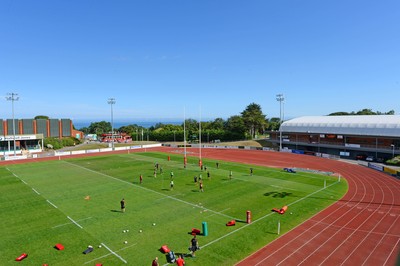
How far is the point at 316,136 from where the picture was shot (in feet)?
270

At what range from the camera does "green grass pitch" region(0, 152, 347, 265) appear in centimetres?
1958

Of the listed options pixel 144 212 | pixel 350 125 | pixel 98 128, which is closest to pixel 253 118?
pixel 350 125

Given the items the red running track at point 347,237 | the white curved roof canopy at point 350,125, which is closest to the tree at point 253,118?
the white curved roof canopy at point 350,125

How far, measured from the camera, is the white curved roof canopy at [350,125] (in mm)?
67125

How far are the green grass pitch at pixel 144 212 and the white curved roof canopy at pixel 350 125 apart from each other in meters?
34.1

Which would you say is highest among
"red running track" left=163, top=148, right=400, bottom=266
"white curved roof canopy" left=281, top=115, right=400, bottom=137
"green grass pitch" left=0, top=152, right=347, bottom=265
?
"white curved roof canopy" left=281, top=115, right=400, bottom=137

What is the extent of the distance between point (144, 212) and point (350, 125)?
67103mm

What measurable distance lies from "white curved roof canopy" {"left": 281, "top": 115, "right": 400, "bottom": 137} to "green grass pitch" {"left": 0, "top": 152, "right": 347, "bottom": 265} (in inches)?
1341

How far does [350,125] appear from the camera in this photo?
7525 centimetres

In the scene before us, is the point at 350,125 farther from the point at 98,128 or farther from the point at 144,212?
the point at 98,128

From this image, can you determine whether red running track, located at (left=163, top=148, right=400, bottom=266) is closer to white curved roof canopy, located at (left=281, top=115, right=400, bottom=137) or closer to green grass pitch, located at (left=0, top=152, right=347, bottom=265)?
green grass pitch, located at (left=0, top=152, right=347, bottom=265)

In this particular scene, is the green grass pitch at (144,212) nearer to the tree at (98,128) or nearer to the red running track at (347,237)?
the red running track at (347,237)

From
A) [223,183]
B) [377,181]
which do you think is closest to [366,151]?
[377,181]

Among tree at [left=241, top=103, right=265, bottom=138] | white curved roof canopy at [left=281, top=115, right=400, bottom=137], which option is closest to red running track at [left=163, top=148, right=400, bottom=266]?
white curved roof canopy at [left=281, top=115, right=400, bottom=137]
